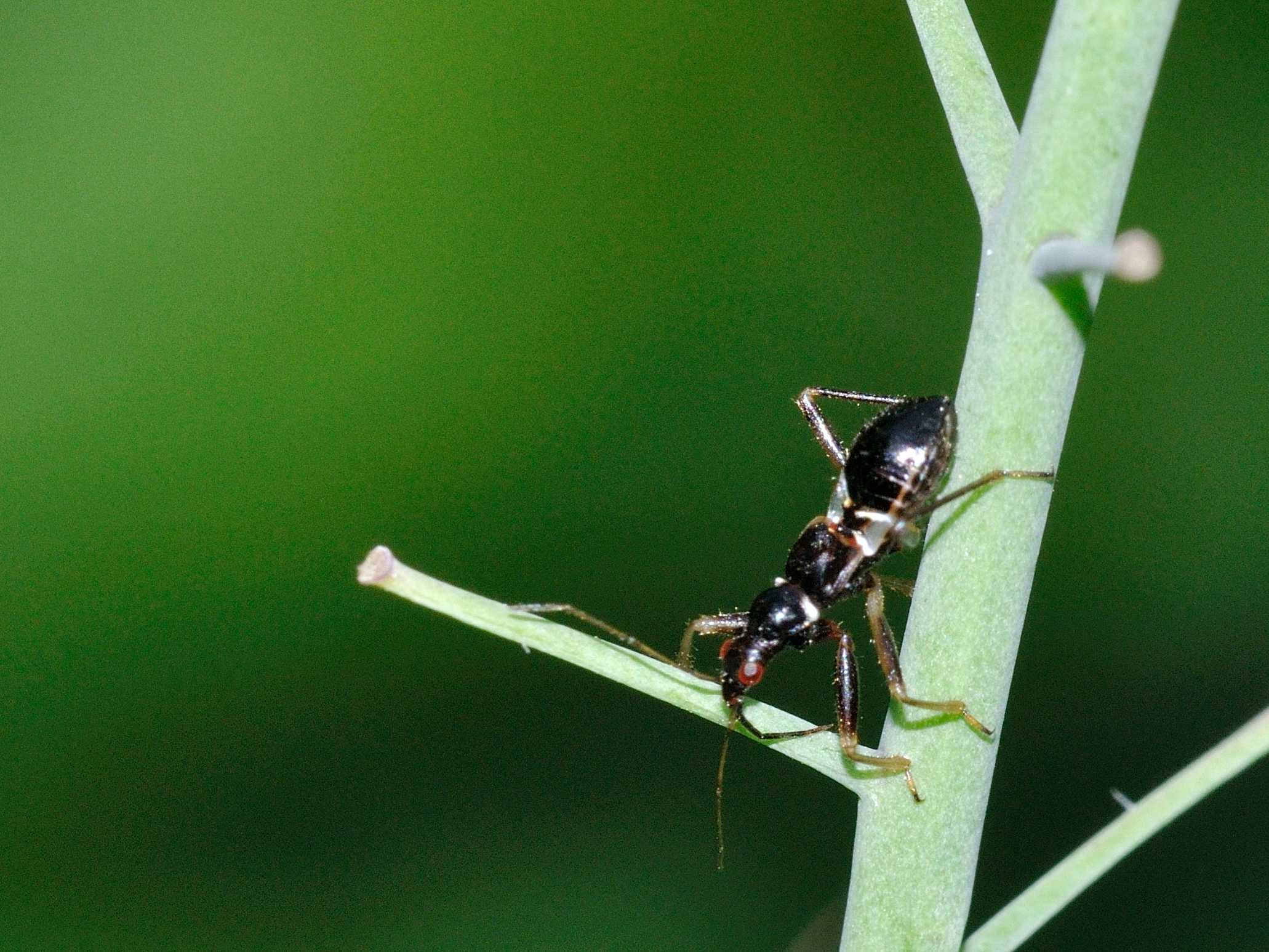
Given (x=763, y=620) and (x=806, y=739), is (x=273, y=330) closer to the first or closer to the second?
(x=763, y=620)

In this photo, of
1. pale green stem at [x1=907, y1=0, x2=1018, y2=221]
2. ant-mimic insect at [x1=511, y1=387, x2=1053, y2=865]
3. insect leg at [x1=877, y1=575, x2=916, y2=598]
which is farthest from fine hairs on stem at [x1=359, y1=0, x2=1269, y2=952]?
insect leg at [x1=877, y1=575, x2=916, y2=598]

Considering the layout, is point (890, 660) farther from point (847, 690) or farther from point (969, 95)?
point (969, 95)

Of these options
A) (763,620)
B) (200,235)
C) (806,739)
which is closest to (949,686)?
(806,739)

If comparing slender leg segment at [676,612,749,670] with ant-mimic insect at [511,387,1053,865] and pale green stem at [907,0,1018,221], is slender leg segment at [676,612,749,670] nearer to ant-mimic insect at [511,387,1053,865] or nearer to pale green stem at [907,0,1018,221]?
ant-mimic insect at [511,387,1053,865]

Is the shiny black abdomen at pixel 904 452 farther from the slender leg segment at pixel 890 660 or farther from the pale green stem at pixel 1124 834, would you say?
the pale green stem at pixel 1124 834

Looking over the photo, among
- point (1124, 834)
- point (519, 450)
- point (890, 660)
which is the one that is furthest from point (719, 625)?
point (1124, 834)

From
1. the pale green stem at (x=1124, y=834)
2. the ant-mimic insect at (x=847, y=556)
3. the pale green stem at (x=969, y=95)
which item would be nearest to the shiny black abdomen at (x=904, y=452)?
the ant-mimic insect at (x=847, y=556)
